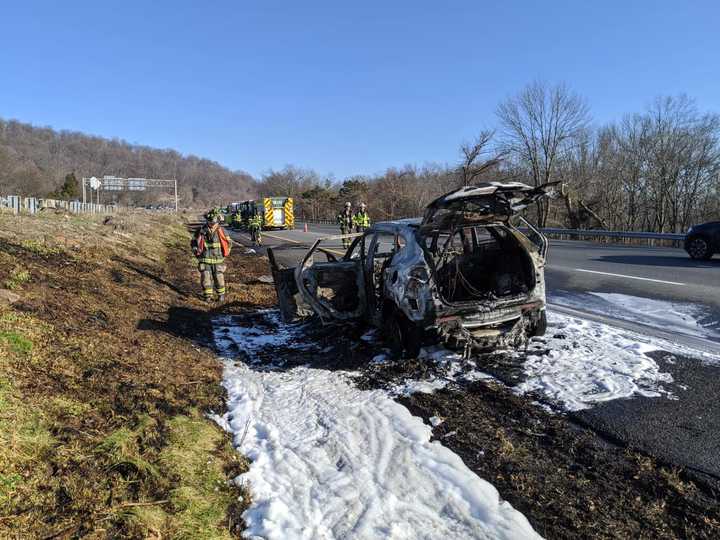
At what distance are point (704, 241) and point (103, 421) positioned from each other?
1475 centimetres

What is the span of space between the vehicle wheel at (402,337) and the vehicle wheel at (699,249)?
11666 millimetres

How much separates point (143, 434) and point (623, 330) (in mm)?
5693

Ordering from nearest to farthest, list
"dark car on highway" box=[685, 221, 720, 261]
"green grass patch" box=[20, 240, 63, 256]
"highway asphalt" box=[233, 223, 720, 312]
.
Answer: "highway asphalt" box=[233, 223, 720, 312] → "green grass patch" box=[20, 240, 63, 256] → "dark car on highway" box=[685, 221, 720, 261]

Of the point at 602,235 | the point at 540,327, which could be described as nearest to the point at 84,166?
the point at 602,235

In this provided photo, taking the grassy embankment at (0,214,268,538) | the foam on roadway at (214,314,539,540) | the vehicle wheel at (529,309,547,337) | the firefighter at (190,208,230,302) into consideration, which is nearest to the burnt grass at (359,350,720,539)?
the foam on roadway at (214,314,539,540)

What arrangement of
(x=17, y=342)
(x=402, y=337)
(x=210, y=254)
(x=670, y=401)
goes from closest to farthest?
(x=670, y=401)
(x=17, y=342)
(x=402, y=337)
(x=210, y=254)

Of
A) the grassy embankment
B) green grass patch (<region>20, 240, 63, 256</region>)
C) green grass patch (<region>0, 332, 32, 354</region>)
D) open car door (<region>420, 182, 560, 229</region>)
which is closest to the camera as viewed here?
the grassy embankment

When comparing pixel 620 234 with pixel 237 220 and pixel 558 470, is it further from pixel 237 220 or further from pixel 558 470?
pixel 237 220

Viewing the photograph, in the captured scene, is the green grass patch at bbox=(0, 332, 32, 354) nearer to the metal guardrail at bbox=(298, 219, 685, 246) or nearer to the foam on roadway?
the foam on roadway

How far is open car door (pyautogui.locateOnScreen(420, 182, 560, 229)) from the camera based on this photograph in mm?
4793

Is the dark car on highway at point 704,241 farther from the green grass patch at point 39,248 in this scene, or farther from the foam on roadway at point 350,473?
the green grass patch at point 39,248

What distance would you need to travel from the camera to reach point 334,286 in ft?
22.3

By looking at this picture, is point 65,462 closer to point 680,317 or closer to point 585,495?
point 585,495

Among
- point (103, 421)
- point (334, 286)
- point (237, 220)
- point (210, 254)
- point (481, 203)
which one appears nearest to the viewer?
point (103, 421)
